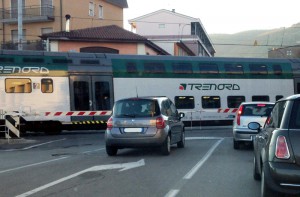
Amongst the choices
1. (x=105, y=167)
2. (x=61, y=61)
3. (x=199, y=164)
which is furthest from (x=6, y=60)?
(x=199, y=164)

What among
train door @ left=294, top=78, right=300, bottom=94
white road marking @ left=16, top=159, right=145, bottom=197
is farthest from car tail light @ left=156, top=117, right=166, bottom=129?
train door @ left=294, top=78, right=300, bottom=94

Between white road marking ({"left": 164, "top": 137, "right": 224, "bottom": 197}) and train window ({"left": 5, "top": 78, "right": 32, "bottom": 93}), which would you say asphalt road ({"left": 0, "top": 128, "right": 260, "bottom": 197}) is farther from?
train window ({"left": 5, "top": 78, "right": 32, "bottom": 93})

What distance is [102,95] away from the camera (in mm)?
24469

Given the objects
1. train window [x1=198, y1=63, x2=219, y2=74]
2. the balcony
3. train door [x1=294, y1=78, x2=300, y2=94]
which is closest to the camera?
train window [x1=198, y1=63, x2=219, y2=74]

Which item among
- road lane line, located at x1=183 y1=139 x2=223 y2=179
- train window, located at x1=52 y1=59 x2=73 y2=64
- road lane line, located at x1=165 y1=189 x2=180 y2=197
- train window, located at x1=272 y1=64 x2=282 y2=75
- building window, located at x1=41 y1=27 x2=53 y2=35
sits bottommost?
road lane line, located at x1=183 y1=139 x2=223 y2=179

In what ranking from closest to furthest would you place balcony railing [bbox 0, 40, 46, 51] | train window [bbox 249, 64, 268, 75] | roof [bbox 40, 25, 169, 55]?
train window [bbox 249, 64, 268, 75] < roof [bbox 40, 25, 169, 55] < balcony railing [bbox 0, 40, 46, 51]

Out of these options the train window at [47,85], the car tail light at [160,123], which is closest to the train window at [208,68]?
the train window at [47,85]

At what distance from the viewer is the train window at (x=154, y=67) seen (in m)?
25.8

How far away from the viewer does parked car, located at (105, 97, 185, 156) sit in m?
13.0

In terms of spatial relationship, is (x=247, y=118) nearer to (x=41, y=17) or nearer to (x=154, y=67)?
(x=154, y=67)

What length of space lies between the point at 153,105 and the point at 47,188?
551 centimetres

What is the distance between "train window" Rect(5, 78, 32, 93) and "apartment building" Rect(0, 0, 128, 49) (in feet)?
63.8

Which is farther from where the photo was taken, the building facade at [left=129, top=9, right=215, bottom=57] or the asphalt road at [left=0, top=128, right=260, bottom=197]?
the building facade at [left=129, top=9, right=215, bottom=57]

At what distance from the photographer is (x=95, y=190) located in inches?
322
